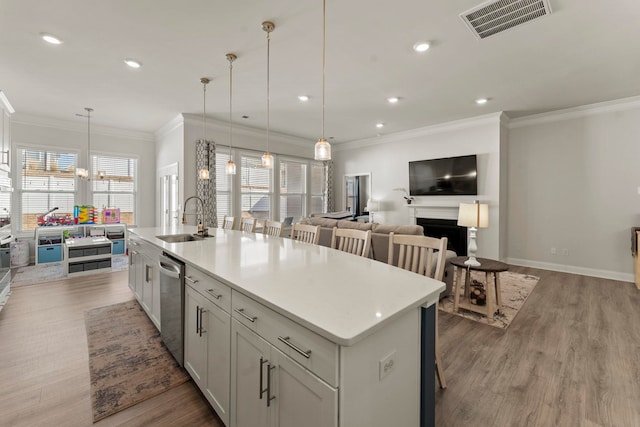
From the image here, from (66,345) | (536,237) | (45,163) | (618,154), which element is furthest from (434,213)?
(45,163)

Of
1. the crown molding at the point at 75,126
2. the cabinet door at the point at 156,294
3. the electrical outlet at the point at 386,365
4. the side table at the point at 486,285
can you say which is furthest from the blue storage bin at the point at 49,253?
the side table at the point at 486,285

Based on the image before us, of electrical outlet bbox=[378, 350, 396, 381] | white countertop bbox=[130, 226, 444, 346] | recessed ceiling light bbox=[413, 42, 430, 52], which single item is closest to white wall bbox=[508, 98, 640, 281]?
recessed ceiling light bbox=[413, 42, 430, 52]

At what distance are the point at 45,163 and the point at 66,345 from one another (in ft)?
16.9

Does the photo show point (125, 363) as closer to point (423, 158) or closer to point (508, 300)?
point (508, 300)

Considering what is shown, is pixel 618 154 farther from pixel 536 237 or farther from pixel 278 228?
pixel 278 228

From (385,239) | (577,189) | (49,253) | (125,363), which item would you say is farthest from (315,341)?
(49,253)

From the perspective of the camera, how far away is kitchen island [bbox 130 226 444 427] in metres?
0.94

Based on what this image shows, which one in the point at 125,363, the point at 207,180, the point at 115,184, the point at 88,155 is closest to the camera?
the point at 125,363

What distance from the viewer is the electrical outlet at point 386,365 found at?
1.04 meters

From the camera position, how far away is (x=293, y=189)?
295 inches

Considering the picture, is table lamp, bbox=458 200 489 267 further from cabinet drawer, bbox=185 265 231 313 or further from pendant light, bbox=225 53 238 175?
pendant light, bbox=225 53 238 175

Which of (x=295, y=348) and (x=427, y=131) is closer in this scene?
(x=295, y=348)

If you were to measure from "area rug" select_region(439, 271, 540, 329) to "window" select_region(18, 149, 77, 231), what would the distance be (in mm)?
7445

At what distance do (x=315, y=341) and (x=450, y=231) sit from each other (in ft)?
17.9
